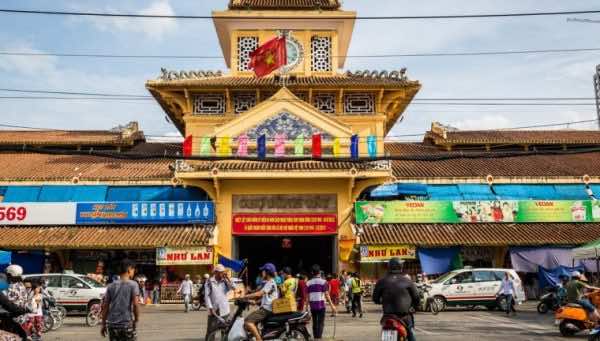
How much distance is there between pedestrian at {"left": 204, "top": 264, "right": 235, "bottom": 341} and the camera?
1190 centimetres

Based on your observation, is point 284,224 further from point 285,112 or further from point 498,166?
point 498,166

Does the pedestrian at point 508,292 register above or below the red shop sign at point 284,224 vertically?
below

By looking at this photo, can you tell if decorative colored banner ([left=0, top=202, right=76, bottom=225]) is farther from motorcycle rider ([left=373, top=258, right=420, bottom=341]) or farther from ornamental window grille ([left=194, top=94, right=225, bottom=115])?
motorcycle rider ([left=373, top=258, right=420, bottom=341])

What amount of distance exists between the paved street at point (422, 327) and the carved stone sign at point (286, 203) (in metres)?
6.75

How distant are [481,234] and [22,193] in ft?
67.4

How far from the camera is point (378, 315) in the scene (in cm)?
2108

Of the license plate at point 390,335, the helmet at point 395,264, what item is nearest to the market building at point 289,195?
the helmet at point 395,264

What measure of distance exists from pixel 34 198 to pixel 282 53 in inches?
513

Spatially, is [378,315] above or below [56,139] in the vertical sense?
below

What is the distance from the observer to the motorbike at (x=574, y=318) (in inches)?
569

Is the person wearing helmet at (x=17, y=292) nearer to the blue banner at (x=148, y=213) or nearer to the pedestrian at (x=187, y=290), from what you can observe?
the pedestrian at (x=187, y=290)

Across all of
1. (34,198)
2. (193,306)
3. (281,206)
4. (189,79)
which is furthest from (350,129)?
(34,198)

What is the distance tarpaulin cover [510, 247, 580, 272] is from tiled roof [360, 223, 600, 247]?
1.32ft

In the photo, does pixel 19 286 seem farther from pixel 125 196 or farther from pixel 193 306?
pixel 125 196
